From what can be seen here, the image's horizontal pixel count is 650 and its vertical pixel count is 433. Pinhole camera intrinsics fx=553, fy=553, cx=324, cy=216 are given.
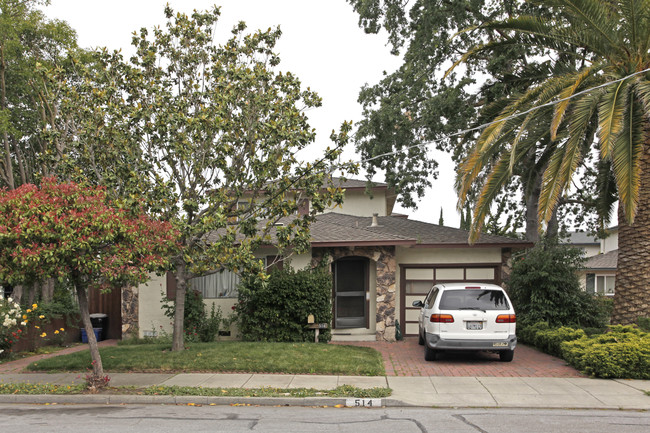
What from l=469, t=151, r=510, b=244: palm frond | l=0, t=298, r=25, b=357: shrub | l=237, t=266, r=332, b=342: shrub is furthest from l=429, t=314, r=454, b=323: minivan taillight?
l=0, t=298, r=25, b=357: shrub

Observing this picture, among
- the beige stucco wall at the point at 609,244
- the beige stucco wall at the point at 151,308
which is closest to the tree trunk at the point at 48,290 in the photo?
the beige stucco wall at the point at 151,308

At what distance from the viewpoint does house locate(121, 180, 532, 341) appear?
1606 cm

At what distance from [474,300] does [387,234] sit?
4.79 meters

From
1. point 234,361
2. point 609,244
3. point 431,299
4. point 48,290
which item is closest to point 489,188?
point 431,299

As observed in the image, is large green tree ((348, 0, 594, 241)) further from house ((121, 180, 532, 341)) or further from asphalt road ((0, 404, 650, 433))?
asphalt road ((0, 404, 650, 433))

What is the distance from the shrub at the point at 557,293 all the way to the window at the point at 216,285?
8.17 meters

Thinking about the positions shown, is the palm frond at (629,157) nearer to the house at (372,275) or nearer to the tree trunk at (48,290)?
the house at (372,275)

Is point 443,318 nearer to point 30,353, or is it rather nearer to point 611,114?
point 611,114

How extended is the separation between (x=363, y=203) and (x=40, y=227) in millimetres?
14618

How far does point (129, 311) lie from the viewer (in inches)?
637

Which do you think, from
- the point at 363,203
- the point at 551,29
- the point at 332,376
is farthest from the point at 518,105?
the point at 363,203

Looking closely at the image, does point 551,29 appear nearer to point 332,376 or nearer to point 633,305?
point 633,305

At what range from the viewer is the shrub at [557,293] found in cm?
1472

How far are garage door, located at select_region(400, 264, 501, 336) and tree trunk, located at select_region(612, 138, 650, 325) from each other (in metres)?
4.48
